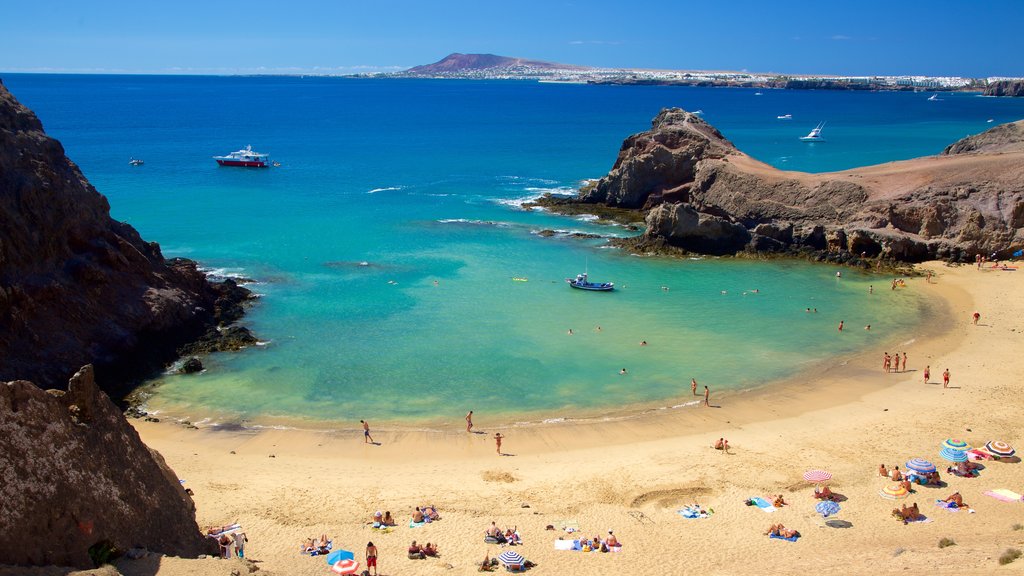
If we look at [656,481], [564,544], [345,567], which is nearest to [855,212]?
[656,481]

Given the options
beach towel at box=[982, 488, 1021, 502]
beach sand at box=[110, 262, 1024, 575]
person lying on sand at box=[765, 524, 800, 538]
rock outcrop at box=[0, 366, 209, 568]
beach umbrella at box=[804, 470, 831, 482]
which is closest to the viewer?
rock outcrop at box=[0, 366, 209, 568]

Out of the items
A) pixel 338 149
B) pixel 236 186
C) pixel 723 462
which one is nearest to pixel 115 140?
pixel 338 149

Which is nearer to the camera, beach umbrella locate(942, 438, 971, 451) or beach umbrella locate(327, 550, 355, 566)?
beach umbrella locate(327, 550, 355, 566)

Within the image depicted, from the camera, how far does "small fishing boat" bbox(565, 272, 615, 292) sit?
130 ft

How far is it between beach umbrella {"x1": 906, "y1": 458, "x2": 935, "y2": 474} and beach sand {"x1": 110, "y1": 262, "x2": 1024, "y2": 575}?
0.54 m

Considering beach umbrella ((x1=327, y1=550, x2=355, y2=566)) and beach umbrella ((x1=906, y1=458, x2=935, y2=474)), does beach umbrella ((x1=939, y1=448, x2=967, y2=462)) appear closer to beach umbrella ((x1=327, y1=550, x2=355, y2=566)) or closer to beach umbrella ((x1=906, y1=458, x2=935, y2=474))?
beach umbrella ((x1=906, y1=458, x2=935, y2=474))

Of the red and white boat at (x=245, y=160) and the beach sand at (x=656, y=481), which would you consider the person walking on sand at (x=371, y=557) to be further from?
the red and white boat at (x=245, y=160)

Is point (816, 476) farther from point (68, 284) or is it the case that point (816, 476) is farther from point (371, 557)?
point (68, 284)

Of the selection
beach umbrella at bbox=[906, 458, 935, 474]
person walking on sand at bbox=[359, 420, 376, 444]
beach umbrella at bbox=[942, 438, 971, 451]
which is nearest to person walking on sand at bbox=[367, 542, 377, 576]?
person walking on sand at bbox=[359, 420, 376, 444]

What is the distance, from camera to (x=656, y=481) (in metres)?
21.5

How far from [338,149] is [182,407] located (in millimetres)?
70755

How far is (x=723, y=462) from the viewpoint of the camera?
2256cm

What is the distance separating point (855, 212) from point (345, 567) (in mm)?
38539

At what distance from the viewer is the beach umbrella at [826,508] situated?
62.9 feet
